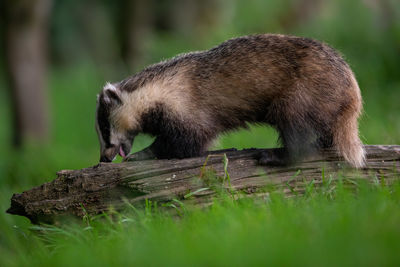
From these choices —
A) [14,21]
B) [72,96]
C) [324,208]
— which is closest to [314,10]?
[72,96]

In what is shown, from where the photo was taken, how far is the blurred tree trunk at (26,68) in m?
10.1

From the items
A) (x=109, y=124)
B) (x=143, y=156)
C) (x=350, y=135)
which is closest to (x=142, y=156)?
(x=143, y=156)

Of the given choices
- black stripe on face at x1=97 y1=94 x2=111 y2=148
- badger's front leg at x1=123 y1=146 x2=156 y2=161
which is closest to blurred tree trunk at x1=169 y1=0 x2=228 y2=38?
black stripe on face at x1=97 y1=94 x2=111 y2=148

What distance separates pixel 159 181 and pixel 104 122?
98cm

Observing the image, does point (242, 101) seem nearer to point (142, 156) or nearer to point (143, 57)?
point (142, 156)

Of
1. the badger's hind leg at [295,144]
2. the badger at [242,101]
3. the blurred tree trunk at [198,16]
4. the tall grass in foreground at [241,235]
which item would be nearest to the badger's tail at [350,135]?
the badger at [242,101]

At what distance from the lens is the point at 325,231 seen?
10.2 feet

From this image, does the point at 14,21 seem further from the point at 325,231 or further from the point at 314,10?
the point at 314,10

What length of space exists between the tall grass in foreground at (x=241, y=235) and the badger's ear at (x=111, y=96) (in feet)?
3.86

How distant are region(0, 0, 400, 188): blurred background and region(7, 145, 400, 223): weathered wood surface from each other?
88 cm

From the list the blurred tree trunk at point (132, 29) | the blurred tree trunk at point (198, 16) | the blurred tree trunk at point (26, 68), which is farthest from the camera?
the blurred tree trunk at point (132, 29)

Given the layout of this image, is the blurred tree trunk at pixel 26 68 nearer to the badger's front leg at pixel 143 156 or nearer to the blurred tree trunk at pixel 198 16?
the blurred tree trunk at pixel 198 16

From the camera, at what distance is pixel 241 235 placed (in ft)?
10.5

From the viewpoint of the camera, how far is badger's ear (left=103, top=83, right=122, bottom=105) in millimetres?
5117
